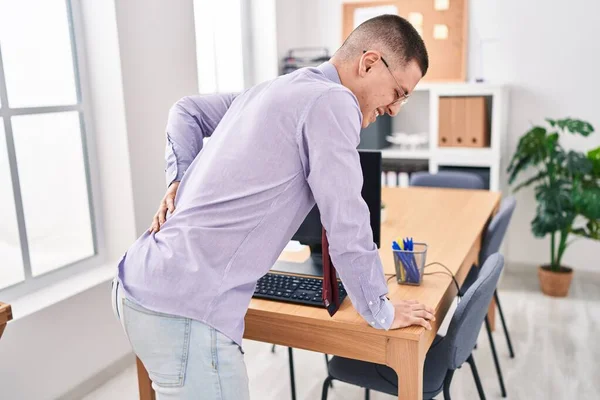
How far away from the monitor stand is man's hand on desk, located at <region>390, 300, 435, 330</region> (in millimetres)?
391

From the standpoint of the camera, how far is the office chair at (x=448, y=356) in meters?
1.70

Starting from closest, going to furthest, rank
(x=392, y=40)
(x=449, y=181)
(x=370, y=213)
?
(x=392, y=40)
(x=370, y=213)
(x=449, y=181)

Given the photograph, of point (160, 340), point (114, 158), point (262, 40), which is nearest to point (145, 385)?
point (160, 340)

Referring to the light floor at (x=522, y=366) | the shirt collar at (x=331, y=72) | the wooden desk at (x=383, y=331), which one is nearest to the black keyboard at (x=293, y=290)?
the wooden desk at (x=383, y=331)

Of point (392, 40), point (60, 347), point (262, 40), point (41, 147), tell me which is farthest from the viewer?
point (262, 40)

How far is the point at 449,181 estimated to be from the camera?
3.57 m

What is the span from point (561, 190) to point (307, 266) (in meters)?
2.39

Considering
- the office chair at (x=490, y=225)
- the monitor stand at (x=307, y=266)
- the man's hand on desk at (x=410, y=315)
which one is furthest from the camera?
the office chair at (x=490, y=225)

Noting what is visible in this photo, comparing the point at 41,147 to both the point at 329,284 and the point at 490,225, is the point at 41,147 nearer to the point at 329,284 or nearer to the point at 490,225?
the point at 329,284

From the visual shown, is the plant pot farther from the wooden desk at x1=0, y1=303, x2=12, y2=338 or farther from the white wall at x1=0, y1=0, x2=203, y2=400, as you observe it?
the wooden desk at x1=0, y1=303, x2=12, y2=338

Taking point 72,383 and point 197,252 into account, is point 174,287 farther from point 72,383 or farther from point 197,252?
point 72,383

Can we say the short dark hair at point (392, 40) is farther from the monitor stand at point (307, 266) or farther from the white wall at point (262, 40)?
the white wall at point (262, 40)

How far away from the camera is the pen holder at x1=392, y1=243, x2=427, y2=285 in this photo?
1705mm

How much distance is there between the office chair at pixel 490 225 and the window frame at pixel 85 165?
6.01ft
